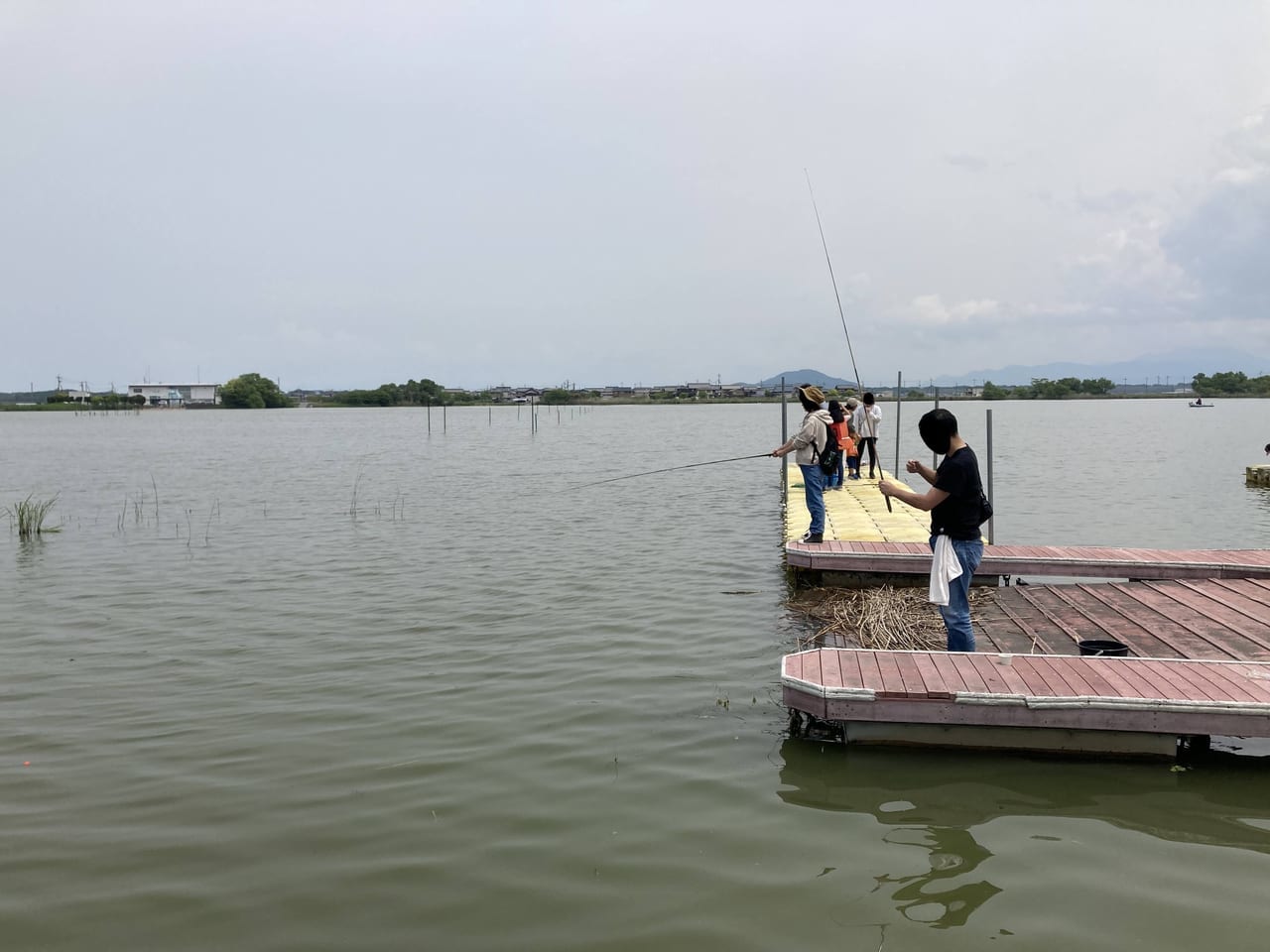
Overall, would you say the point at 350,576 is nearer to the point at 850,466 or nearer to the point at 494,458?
the point at 850,466

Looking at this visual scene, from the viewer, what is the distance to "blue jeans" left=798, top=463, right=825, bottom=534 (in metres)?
10.9

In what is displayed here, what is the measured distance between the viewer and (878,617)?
8148 millimetres

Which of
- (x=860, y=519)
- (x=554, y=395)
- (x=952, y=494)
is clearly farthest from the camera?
(x=554, y=395)

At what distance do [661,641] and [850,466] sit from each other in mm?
12612

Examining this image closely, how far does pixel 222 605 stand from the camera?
10656mm

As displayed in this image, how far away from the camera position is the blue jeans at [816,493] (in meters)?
10.9

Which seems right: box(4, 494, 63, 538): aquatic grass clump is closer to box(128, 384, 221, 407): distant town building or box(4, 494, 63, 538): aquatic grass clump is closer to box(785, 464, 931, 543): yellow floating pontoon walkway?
box(785, 464, 931, 543): yellow floating pontoon walkway

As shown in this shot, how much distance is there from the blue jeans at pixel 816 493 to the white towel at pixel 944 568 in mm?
4678

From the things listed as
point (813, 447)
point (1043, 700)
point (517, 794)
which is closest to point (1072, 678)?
point (1043, 700)

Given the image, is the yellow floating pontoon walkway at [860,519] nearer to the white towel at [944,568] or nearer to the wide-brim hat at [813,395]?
the wide-brim hat at [813,395]

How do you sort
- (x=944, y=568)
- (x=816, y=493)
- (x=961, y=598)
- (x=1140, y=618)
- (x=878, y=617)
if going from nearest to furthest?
(x=944, y=568) → (x=961, y=598) → (x=1140, y=618) → (x=878, y=617) → (x=816, y=493)

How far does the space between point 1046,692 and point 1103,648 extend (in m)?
1.43

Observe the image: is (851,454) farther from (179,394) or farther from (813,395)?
(179,394)

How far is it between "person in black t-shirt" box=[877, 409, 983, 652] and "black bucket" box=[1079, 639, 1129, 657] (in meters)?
1.15
